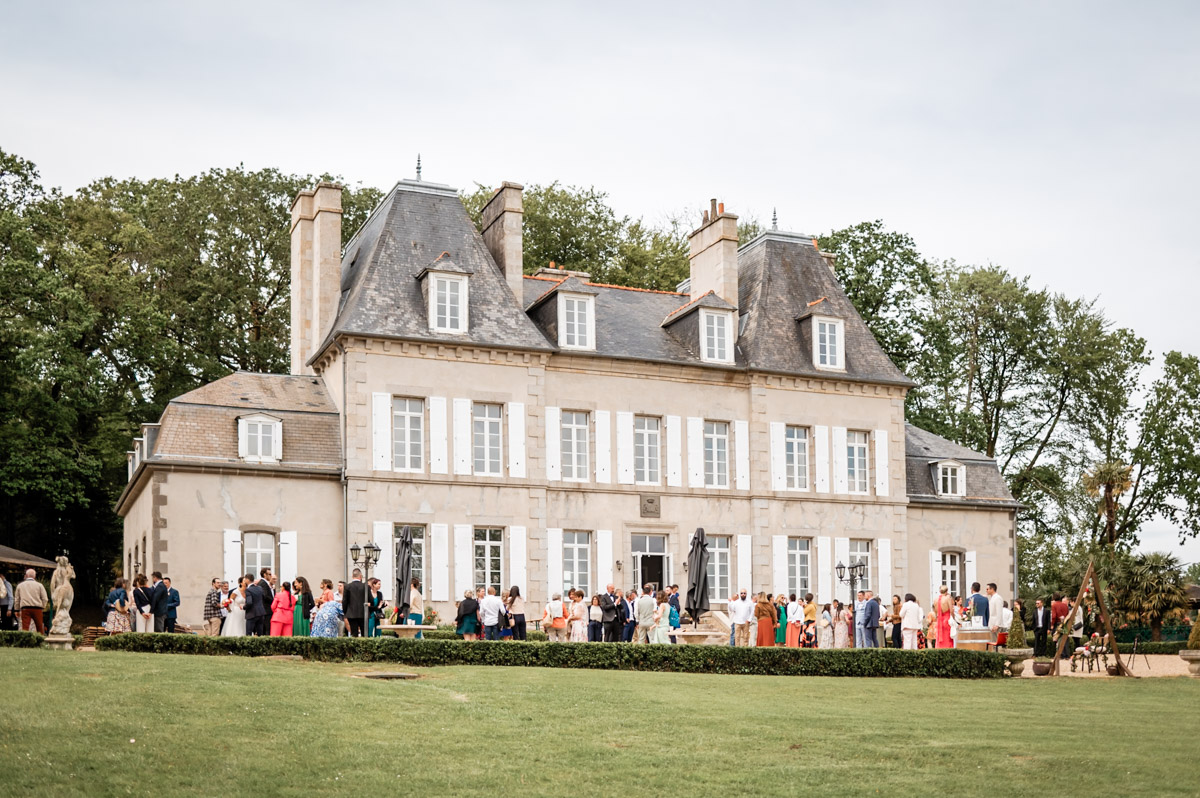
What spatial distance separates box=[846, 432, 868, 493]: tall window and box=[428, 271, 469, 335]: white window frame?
10390mm

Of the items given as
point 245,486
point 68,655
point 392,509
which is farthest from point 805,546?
point 68,655

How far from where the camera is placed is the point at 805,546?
114ft

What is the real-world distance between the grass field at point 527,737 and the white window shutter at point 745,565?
A: 14.4m

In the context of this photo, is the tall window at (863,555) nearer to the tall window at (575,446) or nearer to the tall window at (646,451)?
the tall window at (646,451)

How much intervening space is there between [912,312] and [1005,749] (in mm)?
32558

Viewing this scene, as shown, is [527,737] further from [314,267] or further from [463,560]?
[314,267]

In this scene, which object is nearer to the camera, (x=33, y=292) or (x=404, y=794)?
(x=404, y=794)

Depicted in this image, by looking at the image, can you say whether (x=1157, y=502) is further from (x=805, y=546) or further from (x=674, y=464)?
(x=674, y=464)

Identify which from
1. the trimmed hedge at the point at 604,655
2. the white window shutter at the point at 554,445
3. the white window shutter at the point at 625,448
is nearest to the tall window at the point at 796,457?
the white window shutter at the point at 625,448

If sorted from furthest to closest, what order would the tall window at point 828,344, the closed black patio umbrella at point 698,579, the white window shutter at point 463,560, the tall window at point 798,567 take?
the tall window at point 828,344, the tall window at point 798,567, the white window shutter at point 463,560, the closed black patio umbrella at point 698,579

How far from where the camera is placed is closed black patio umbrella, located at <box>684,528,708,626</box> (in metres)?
27.9

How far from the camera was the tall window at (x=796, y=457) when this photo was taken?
115 feet

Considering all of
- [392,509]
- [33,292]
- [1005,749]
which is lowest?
[1005,749]

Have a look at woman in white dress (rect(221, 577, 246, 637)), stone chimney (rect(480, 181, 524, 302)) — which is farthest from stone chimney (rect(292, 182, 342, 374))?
woman in white dress (rect(221, 577, 246, 637))
